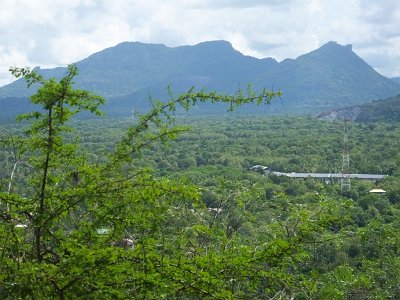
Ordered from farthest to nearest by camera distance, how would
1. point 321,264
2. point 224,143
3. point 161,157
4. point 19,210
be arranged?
point 224,143
point 161,157
point 321,264
point 19,210

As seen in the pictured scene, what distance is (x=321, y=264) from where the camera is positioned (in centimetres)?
1931

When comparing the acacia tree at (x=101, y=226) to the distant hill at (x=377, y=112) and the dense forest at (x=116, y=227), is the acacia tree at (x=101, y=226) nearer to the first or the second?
the dense forest at (x=116, y=227)

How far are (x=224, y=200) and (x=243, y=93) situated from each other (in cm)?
139

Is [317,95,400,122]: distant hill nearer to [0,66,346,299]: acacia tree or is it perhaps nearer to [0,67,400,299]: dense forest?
[0,67,400,299]: dense forest

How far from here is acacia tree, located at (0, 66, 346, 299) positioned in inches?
128

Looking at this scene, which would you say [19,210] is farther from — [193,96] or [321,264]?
[321,264]

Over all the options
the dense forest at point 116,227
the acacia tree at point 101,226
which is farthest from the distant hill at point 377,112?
the acacia tree at point 101,226

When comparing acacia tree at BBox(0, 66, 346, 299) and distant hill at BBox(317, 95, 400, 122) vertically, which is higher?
acacia tree at BBox(0, 66, 346, 299)

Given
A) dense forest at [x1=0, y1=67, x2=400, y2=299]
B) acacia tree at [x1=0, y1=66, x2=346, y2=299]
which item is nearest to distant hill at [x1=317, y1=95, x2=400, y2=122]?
dense forest at [x1=0, y1=67, x2=400, y2=299]

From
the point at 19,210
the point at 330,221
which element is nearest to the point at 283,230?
the point at 330,221

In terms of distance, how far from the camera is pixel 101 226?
363 centimetres

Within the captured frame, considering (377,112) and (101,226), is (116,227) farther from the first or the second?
(377,112)

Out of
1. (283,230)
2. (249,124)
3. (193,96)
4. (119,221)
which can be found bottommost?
(249,124)

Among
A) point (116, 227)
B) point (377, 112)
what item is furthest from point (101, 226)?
point (377, 112)
